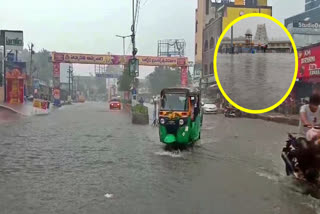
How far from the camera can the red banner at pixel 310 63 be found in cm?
2544

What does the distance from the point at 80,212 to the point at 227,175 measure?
13.3ft

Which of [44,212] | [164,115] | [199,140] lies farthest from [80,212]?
[199,140]

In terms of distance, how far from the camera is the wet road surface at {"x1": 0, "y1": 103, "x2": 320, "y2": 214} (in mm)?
6395

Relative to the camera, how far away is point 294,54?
812 cm

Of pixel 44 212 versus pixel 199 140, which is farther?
pixel 199 140

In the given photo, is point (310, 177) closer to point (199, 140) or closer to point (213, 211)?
point (213, 211)

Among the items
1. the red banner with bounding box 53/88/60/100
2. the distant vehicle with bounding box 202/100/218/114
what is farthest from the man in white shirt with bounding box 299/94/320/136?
the red banner with bounding box 53/88/60/100

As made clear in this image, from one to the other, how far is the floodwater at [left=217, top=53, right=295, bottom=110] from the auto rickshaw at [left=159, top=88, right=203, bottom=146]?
3804 mm

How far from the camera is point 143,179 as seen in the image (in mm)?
8453

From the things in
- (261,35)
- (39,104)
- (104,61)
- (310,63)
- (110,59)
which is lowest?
(39,104)

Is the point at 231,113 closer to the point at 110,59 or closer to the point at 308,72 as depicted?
the point at 308,72

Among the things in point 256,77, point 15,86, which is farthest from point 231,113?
point 15,86

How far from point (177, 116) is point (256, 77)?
13.0ft

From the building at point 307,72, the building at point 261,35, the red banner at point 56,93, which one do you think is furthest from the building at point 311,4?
the building at point 261,35
